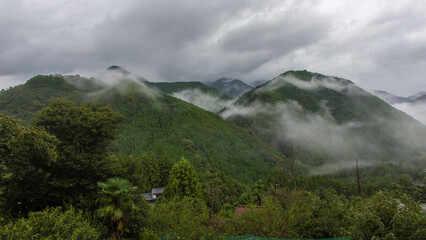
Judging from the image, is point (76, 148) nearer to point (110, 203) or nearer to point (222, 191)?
point (110, 203)

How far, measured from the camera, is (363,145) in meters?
180

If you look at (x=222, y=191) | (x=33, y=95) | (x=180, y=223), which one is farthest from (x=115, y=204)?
(x=33, y=95)

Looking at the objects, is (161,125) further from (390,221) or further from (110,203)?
(390,221)

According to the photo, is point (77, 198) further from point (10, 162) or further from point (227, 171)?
point (227, 171)

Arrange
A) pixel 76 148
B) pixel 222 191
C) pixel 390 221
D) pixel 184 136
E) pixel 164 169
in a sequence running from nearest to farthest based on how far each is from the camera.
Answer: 1. pixel 390 221
2. pixel 76 148
3. pixel 222 191
4. pixel 164 169
5. pixel 184 136

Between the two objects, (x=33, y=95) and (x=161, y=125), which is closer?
(x=33, y=95)

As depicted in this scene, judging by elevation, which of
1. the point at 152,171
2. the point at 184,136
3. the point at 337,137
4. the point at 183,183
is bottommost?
the point at 337,137

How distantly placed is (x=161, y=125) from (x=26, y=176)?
9347 cm

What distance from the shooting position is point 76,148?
56.1 ft

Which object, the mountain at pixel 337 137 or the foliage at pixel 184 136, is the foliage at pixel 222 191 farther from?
the mountain at pixel 337 137

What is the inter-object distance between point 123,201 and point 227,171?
79856 mm

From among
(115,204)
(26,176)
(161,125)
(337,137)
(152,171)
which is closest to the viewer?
(115,204)

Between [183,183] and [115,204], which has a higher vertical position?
[115,204]

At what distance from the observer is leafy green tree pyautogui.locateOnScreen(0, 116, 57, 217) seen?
11125 mm
